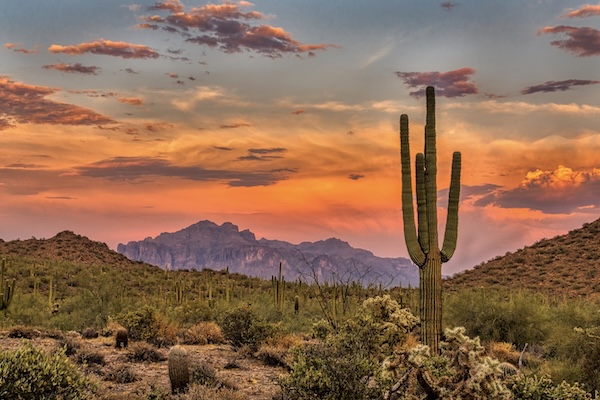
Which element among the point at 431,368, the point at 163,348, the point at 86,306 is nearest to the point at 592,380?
the point at 431,368

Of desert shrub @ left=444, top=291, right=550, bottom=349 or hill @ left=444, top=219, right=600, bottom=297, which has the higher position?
hill @ left=444, top=219, right=600, bottom=297

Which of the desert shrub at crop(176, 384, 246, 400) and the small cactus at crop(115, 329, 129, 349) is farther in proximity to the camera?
the small cactus at crop(115, 329, 129, 349)

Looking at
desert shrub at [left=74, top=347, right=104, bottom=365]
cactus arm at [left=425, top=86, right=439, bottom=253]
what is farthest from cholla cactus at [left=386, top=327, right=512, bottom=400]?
desert shrub at [left=74, top=347, right=104, bottom=365]

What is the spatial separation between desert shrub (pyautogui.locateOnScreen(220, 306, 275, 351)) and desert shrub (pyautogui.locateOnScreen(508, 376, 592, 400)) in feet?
A: 31.3

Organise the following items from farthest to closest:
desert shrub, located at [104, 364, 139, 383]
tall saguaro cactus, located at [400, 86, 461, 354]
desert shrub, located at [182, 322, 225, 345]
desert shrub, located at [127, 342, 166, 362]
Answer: desert shrub, located at [182, 322, 225, 345] → desert shrub, located at [127, 342, 166, 362] → desert shrub, located at [104, 364, 139, 383] → tall saguaro cactus, located at [400, 86, 461, 354]

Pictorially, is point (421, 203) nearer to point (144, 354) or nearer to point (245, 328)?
point (245, 328)

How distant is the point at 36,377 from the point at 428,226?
27.2 ft

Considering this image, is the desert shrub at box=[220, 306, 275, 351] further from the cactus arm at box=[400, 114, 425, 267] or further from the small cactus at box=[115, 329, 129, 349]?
the cactus arm at box=[400, 114, 425, 267]

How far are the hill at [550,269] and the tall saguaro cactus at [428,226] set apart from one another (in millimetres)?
29040

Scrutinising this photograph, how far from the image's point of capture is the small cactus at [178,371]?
1162 centimetres

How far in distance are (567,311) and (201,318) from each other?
14627 mm

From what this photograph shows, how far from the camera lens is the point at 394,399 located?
9078mm

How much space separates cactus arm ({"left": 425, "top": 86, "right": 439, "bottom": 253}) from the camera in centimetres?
1240

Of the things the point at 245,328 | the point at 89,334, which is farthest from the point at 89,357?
the point at 89,334
